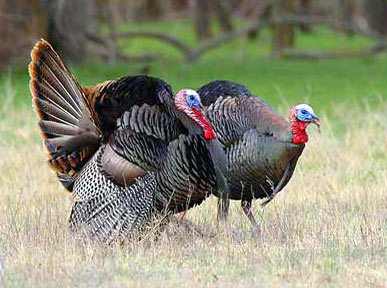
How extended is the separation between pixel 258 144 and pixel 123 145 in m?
0.91

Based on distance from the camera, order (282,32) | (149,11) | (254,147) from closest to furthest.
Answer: (254,147)
(282,32)
(149,11)

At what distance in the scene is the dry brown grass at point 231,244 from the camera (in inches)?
224

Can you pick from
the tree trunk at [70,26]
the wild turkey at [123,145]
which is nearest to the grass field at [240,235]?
the wild turkey at [123,145]

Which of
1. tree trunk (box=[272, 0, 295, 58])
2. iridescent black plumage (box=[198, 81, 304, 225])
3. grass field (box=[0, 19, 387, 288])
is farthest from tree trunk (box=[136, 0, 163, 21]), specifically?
iridescent black plumage (box=[198, 81, 304, 225])

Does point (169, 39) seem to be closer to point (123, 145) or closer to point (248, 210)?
point (248, 210)

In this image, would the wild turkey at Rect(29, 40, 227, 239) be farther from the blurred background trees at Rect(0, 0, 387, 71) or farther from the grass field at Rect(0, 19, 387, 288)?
the blurred background trees at Rect(0, 0, 387, 71)

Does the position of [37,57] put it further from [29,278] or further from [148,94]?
[29,278]

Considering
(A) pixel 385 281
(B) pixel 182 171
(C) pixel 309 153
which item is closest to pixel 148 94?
(B) pixel 182 171

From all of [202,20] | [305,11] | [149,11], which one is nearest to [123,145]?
[202,20]

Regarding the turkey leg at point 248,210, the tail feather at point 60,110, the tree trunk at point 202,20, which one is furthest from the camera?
the tree trunk at point 202,20

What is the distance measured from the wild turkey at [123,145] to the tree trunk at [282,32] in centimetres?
1331

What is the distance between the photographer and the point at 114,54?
63.0ft

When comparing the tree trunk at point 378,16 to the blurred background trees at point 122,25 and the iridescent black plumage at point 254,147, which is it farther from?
the iridescent black plumage at point 254,147

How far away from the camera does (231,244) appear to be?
6516mm
